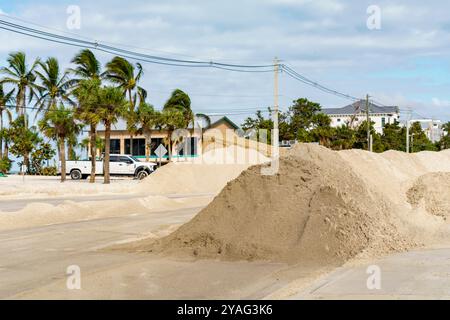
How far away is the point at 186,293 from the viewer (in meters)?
8.97

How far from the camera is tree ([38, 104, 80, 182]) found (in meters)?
45.9

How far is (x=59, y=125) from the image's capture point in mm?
46281

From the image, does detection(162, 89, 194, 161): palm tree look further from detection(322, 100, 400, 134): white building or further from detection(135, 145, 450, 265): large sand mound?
detection(322, 100, 400, 134): white building

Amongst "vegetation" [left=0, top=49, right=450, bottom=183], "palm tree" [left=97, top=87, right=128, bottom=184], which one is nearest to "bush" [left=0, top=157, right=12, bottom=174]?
"vegetation" [left=0, top=49, right=450, bottom=183]

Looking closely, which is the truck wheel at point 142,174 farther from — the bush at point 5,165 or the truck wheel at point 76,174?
the bush at point 5,165

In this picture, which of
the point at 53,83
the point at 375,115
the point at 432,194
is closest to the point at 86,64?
the point at 53,83

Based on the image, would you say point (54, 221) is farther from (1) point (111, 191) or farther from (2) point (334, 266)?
(1) point (111, 191)

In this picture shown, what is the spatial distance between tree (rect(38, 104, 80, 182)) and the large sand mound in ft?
110

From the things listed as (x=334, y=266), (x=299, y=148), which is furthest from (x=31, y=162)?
(x=334, y=266)

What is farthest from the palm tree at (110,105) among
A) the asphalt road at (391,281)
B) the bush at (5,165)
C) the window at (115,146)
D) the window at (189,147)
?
the window at (115,146)

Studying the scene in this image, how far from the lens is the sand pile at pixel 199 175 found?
42.3 m

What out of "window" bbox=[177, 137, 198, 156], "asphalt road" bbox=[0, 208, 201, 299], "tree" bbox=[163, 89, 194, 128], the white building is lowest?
"asphalt road" bbox=[0, 208, 201, 299]

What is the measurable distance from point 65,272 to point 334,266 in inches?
178

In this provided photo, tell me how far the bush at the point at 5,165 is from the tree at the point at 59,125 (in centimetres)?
1566
